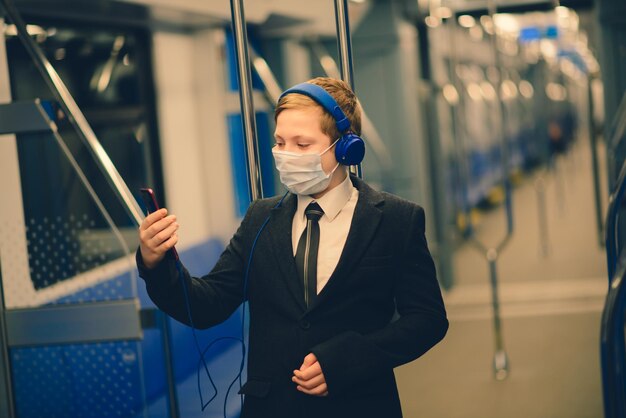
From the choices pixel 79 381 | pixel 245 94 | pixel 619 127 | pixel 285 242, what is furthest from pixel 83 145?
pixel 285 242

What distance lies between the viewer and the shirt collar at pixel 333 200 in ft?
6.23

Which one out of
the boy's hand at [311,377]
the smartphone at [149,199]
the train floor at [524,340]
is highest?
the smartphone at [149,199]

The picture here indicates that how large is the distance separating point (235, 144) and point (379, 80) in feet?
4.67

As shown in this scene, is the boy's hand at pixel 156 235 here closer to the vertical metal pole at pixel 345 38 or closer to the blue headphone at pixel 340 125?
the blue headphone at pixel 340 125

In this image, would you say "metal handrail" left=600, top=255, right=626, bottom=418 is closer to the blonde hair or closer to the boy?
the boy

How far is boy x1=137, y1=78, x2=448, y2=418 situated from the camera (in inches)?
71.3

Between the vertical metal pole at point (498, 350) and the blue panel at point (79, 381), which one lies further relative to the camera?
the vertical metal pole at point (498, 350)

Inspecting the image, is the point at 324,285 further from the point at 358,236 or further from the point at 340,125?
the point at 340,125

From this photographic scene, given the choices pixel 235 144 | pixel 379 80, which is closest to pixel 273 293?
pixel 235 144

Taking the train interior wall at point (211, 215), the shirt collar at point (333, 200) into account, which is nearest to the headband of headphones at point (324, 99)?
the shirt collar at point (333, 200)

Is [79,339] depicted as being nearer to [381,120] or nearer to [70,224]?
[70,224]

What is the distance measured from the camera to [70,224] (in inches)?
130

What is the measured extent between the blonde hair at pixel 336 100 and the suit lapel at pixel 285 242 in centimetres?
18

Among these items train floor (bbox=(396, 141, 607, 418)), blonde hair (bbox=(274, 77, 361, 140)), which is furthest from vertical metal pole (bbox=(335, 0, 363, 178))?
train floor (bbox=(396, 141, 607, 418))
